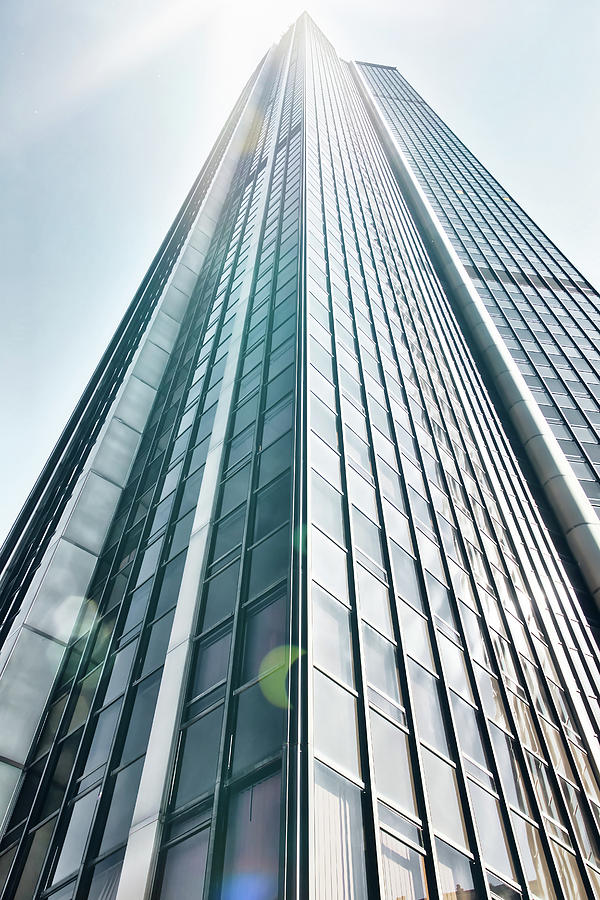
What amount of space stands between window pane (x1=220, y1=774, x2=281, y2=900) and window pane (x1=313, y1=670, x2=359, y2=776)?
1.07m

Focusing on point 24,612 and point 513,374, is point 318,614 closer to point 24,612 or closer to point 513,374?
point 24,612

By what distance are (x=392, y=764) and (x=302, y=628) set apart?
9.97 ft

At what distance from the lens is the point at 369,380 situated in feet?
73.1

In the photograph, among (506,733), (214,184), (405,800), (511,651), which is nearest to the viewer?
(405,800)

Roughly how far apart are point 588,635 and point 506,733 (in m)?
12.6

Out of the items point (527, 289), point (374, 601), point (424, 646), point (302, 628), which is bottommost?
point (302, 628)

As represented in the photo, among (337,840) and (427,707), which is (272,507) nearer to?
(427,707)

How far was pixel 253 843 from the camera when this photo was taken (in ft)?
28.1

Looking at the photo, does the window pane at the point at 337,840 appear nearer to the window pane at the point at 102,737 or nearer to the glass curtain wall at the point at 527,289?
the window pane at the point at 102,737

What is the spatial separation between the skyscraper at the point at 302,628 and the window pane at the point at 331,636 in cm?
6

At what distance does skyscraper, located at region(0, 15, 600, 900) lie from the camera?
9.70 meters

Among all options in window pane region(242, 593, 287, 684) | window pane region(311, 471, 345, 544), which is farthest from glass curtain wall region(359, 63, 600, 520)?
window pane region(242, 593, 287, 684)

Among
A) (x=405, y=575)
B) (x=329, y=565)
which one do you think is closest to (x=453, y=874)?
(x=329, y=565)

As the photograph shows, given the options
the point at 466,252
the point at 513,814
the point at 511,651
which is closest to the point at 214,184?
the point at 466,252
